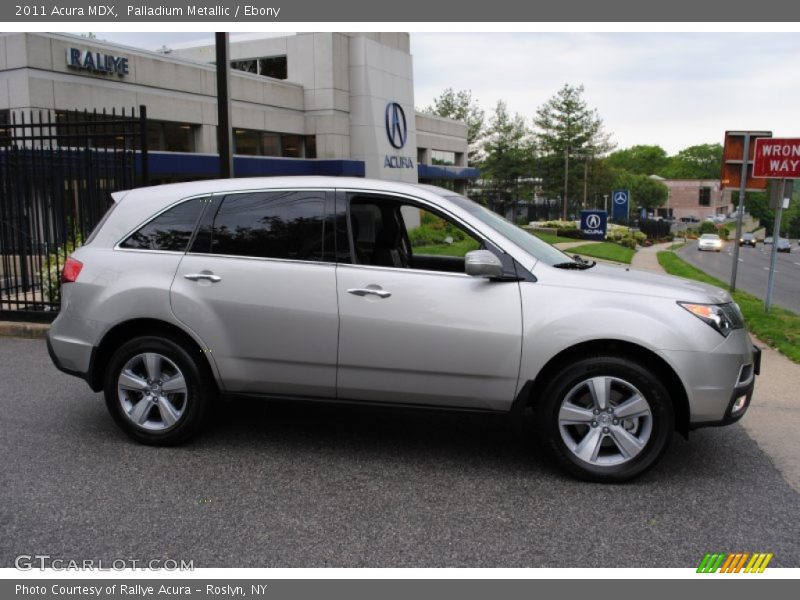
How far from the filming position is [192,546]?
372 centimetres

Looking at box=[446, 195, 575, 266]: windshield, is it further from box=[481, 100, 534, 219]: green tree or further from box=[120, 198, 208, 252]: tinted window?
box=[481, 100, 534, 219]: green tree

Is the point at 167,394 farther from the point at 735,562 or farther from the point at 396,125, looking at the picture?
the point at 396,125

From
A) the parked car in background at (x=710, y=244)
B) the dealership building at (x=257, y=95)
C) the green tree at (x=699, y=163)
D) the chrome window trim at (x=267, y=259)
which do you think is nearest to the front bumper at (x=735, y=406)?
the chrome window trim at (x=267, y=259)

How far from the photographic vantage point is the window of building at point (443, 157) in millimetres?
56812

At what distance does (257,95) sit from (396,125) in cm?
802

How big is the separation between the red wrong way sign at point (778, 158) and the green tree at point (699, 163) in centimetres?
18920

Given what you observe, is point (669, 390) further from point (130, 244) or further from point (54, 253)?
point (54, 253)

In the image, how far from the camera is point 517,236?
508cm

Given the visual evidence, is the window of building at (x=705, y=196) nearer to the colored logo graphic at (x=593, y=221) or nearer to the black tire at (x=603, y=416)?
the colored logo graphic at (x=593, y=221)

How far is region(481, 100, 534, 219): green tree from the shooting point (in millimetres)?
74938

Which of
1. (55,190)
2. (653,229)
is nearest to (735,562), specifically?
(55,190)

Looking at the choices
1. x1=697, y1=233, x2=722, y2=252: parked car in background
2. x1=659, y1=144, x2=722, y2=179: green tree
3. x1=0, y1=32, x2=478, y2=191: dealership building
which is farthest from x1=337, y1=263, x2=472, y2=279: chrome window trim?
x1=659, y1=144, x2=722, y2=179: green tree

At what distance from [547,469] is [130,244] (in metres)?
3.19

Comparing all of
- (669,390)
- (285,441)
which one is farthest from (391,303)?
(669,390)
